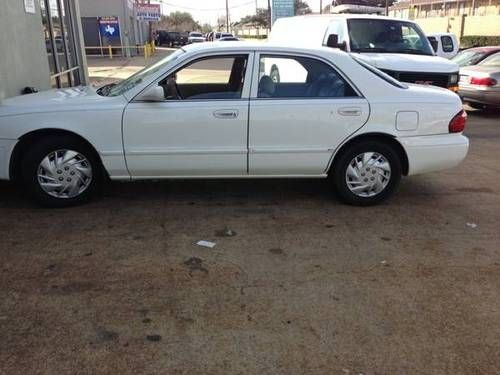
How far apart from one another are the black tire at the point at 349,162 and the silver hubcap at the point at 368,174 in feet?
0.10

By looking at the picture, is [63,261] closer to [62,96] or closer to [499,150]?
[62,96]

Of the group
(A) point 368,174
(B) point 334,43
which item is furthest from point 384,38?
(A) point 368,174

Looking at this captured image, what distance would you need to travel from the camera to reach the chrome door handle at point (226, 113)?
4.84m

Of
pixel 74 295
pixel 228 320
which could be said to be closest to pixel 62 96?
pixel 74 295

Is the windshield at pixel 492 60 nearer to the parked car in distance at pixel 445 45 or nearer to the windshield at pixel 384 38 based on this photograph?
the windshield at pixel 384 38

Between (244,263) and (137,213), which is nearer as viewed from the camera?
(244,263)

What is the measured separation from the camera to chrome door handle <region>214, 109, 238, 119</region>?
4.84 m

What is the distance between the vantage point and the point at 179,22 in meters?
103

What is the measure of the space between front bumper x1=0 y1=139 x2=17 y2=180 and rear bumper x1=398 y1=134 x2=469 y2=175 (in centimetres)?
367

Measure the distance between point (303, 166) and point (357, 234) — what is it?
0.91 m

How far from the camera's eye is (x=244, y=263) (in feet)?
13.1

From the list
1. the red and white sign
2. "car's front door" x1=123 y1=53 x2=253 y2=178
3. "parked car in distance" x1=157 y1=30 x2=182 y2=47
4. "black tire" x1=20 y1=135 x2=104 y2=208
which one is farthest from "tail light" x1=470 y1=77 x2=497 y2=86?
"parked car in distance" x1=157 y1=30 x2=182 y2=47

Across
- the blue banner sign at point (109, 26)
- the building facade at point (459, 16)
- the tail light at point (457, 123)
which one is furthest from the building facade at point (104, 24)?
the tail light at point (457, 123)

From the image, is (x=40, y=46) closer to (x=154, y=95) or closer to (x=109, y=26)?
(x=154, y=95)
